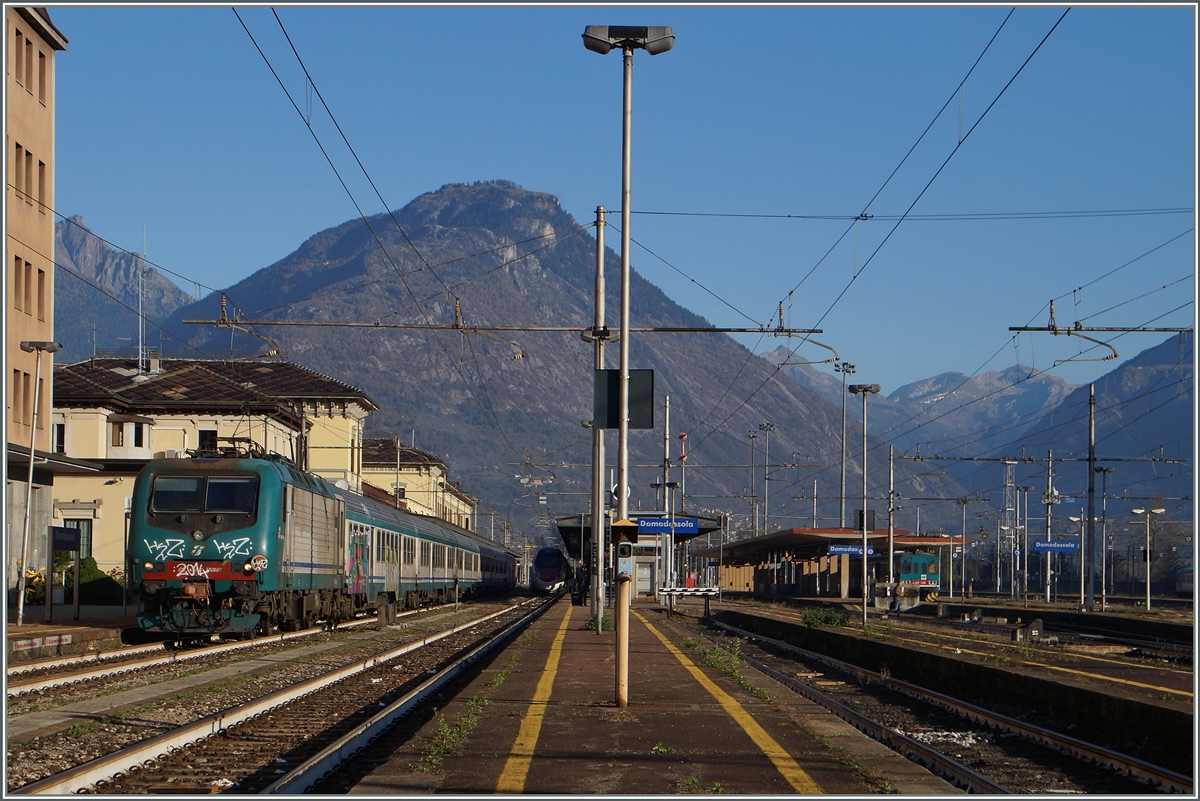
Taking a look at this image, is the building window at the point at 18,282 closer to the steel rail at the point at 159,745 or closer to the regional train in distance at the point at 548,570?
the steel rail at the point at 159,745

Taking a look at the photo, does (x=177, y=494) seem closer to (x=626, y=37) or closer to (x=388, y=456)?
(x=626, y=37)

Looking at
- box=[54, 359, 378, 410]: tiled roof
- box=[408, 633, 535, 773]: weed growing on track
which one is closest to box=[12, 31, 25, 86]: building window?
box=[54, 359, 378, 410]: tiled roof

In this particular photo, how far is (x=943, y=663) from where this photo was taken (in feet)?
61.8

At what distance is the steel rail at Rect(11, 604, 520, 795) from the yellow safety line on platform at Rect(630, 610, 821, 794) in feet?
16.0

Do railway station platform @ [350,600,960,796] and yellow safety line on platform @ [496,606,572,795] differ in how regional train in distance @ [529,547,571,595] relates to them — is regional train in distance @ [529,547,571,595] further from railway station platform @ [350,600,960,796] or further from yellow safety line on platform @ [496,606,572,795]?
railway station platform @ [350,600,960,796]

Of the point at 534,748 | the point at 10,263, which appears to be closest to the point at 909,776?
the point at 534,748

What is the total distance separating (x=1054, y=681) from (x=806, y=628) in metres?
14.3

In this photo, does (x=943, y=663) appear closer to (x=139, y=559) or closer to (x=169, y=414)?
(x=139, y=559)

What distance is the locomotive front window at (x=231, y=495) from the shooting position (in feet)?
77.8

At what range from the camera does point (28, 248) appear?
4050 cm

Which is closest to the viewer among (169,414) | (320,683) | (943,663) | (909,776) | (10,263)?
(909,776)

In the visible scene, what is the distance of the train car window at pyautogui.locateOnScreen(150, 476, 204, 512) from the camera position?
23609mm

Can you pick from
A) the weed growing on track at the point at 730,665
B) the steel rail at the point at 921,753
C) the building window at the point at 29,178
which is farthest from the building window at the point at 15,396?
the steel rail at the point at 921,753

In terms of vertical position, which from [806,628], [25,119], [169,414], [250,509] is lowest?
[806,628]
